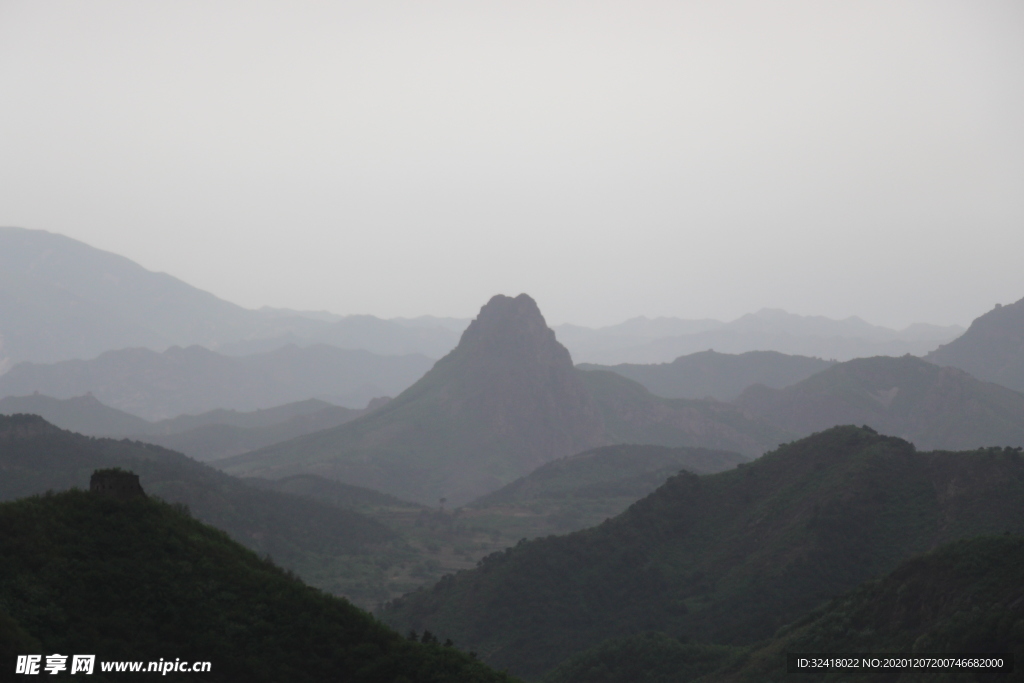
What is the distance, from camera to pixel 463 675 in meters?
31.6

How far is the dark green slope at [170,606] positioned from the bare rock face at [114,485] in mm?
416

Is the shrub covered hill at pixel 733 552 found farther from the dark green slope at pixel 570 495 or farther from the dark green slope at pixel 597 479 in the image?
the dark green slope at pixel 597 479

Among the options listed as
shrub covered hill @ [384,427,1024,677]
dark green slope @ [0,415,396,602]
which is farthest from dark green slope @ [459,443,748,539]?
shrub covered hill @ [384,427,1024,677]

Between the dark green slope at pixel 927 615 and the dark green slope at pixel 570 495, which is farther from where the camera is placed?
the dark green slope at pixel 570 495

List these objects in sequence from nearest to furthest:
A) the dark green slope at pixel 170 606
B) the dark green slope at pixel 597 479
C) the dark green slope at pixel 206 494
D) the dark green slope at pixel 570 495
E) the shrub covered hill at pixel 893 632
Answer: the dark green slope at pixel 170 606 < the shrub covered hill at pixel 893 632 < the dark green slope at pixel 206 494 < the dark green slope at pixel 570 495 < the dark green slope at pixel 597 479

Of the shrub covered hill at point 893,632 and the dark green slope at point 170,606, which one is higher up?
the dark green slope at point 170,606

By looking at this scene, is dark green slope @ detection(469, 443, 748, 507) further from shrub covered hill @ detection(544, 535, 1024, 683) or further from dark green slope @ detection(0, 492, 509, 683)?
dark green slope @ detection(0, 492, 509, 683)

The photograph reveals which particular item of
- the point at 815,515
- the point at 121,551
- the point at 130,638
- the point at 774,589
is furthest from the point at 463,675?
the point at 815,515

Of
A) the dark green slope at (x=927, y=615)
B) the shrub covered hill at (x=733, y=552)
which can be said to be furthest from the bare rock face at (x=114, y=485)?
the shrub covered hill at (x=733, y=552)

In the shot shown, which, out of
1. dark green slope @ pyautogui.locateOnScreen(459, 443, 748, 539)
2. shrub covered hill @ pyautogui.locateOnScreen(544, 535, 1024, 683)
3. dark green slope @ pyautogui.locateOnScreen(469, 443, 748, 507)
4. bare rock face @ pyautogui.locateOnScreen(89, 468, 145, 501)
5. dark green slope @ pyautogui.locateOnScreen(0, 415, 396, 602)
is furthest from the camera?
dark green slope @ pyautogui.locateOnScreen(469, 443, 748, 507)

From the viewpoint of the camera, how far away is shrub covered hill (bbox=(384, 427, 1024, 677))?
226ft

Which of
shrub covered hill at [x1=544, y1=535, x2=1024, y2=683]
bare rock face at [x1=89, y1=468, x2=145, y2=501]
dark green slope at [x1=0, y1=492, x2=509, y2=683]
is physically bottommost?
shrub covered hill at [x1=544, y1=535, x2=1024, y2=683]

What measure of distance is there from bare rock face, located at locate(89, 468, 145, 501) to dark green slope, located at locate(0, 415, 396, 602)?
236 ft

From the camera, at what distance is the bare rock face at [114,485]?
34.5 metres
